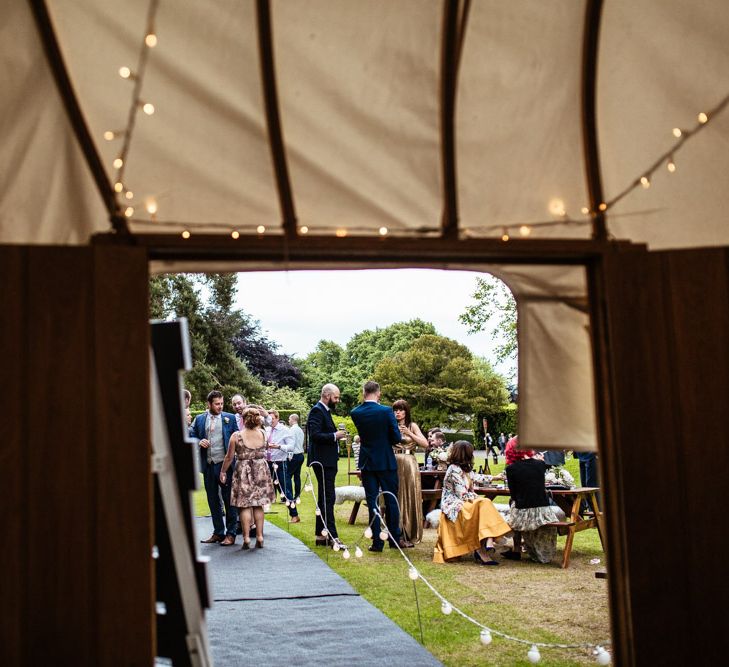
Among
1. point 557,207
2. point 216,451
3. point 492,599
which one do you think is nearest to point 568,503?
point 492,599

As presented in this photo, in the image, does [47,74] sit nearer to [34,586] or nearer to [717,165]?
[34,586]

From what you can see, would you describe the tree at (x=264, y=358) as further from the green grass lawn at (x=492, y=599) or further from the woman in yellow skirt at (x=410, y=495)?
the green grass lawn at (x=492, y=599)

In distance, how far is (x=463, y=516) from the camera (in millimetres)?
8219

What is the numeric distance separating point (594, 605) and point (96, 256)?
4.93m

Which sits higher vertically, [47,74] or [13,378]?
[47,74]

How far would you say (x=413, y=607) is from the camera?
6.27m

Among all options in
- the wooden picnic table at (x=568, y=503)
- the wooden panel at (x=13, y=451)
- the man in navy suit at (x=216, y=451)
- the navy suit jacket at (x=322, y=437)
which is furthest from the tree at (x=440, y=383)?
the wooden panel at (x=13, y=451)

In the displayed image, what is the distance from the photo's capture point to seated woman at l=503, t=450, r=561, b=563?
7922mm

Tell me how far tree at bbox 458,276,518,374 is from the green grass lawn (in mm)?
11738

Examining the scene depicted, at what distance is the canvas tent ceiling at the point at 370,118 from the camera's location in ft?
12.7

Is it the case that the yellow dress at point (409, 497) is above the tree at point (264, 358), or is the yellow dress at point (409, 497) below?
below

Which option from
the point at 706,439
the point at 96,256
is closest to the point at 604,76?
the point at 706,439

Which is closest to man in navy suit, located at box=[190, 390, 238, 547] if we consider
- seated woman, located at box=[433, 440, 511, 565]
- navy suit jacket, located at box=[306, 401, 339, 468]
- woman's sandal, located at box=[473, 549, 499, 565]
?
navy suit jacket, located at box=[306, 401, 339, 468]

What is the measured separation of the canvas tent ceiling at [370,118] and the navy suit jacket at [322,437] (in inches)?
201
